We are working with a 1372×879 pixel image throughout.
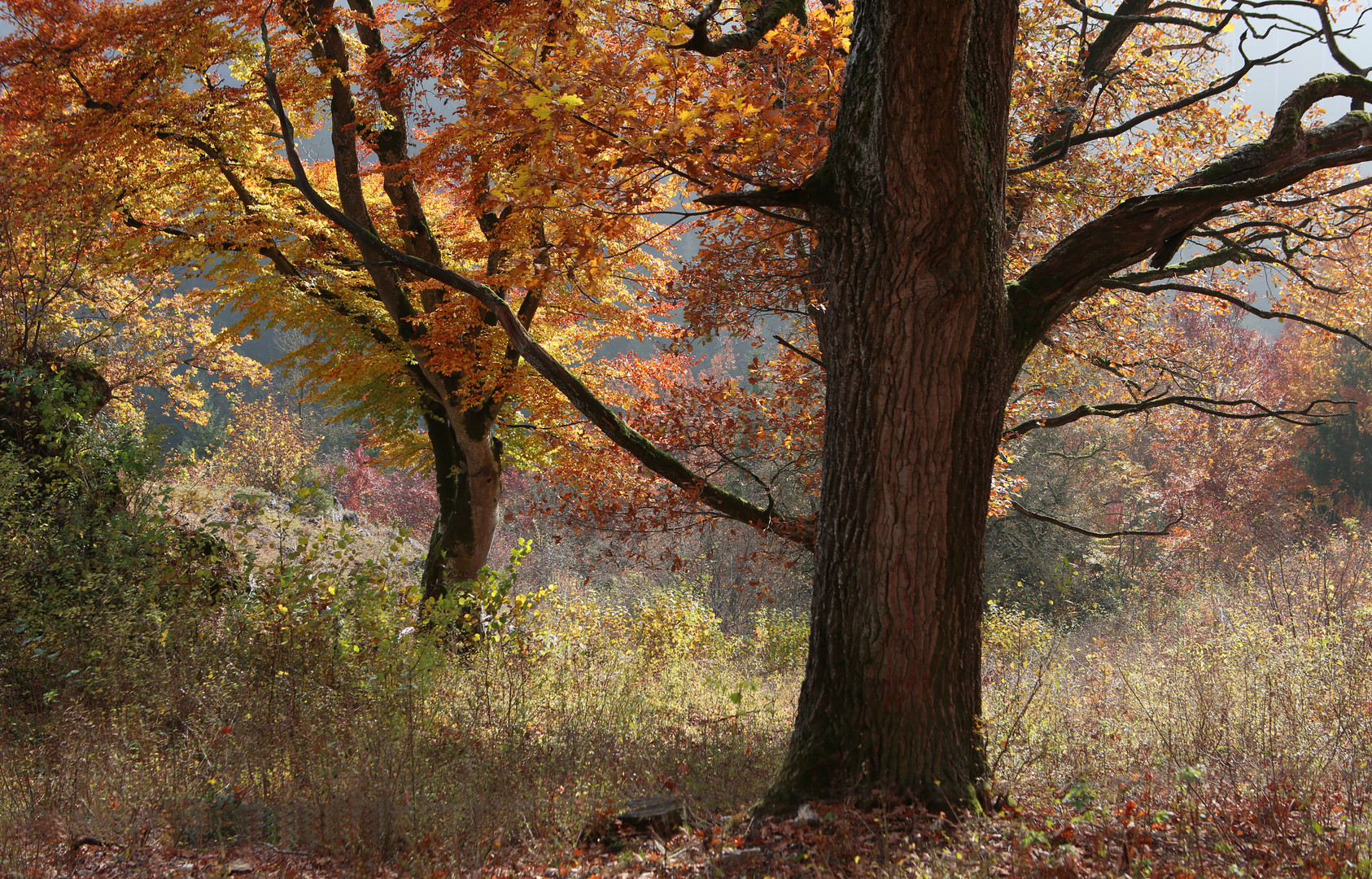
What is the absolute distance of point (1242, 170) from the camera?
3949 millimetres

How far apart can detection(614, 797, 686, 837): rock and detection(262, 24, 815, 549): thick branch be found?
Answer: 2195mm

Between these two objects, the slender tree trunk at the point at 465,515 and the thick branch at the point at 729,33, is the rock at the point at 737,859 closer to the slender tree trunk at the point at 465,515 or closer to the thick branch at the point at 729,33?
the thick branch at the point at 729,33

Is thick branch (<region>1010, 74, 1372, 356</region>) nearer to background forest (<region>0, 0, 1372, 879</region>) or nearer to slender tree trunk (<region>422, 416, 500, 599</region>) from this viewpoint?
background forest (<region>0, 0, 1372, 879</region>)

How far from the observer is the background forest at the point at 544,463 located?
338cm

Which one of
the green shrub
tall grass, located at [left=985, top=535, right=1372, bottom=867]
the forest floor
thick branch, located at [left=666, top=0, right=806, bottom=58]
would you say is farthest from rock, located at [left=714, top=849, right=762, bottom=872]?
the green shrub

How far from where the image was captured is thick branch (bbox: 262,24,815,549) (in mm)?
5180

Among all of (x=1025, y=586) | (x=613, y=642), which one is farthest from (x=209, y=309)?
(x=1025, y=586)

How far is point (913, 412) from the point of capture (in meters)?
3.38

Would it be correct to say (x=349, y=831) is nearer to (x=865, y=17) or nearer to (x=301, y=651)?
(x=301, y=651)

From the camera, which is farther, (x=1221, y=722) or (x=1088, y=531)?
(x=1088, y=531)

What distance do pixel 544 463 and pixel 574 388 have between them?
5.41 m

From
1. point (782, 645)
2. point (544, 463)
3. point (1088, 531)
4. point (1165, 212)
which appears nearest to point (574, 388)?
point (1165, 212)

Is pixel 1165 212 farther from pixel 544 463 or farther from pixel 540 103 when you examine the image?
pixel 544 463

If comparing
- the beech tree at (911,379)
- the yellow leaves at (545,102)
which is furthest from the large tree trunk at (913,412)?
the yellow leaves at (545,102)
